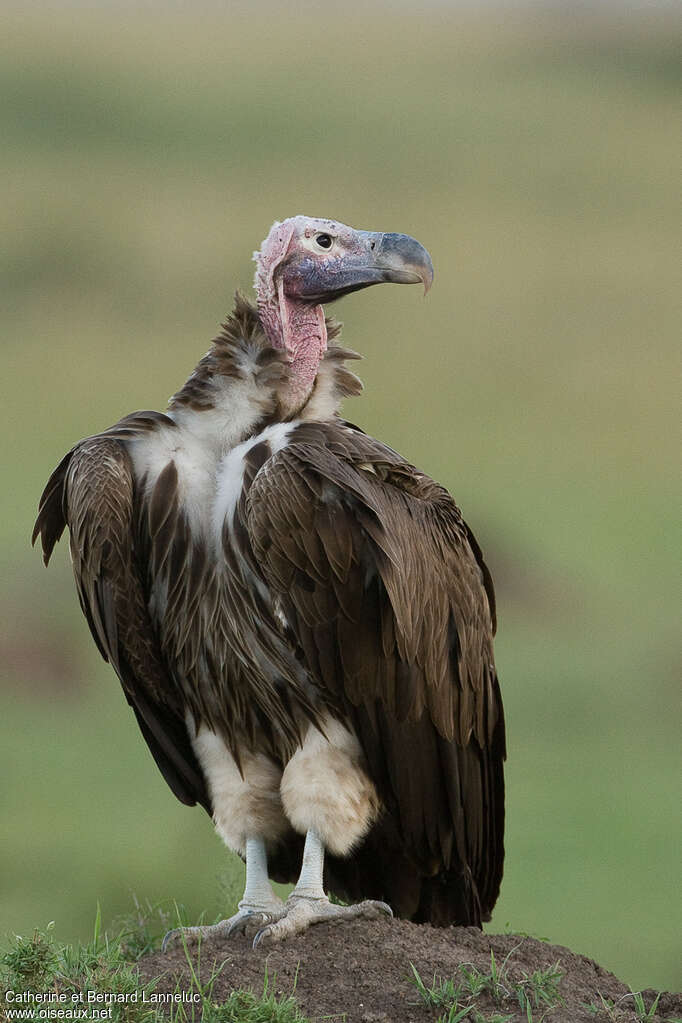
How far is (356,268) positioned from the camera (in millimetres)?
4496

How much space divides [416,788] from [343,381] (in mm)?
1253

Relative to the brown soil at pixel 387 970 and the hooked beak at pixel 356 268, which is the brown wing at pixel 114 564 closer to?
the hooked beak at pixel 356 268

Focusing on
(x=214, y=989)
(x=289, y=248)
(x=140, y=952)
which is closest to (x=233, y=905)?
(x=140, y=952)

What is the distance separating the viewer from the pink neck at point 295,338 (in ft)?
14.4

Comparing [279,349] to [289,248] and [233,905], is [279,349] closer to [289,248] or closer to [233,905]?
[289,248]

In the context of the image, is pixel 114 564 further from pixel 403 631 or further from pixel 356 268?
pixel 356 268

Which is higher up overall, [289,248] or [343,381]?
[289,248]

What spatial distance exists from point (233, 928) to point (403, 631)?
1000 millimetres

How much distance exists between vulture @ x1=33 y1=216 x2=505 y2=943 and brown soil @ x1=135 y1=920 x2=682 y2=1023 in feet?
0.51

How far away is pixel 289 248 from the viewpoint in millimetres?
4504

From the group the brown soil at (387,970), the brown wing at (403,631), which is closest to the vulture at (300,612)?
the brown wing at (403,631)

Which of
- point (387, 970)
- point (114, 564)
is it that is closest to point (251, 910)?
point (387, 970)

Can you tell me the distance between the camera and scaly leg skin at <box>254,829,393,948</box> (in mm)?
3988

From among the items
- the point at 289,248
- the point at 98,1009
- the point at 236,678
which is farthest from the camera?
the point at 289,248
